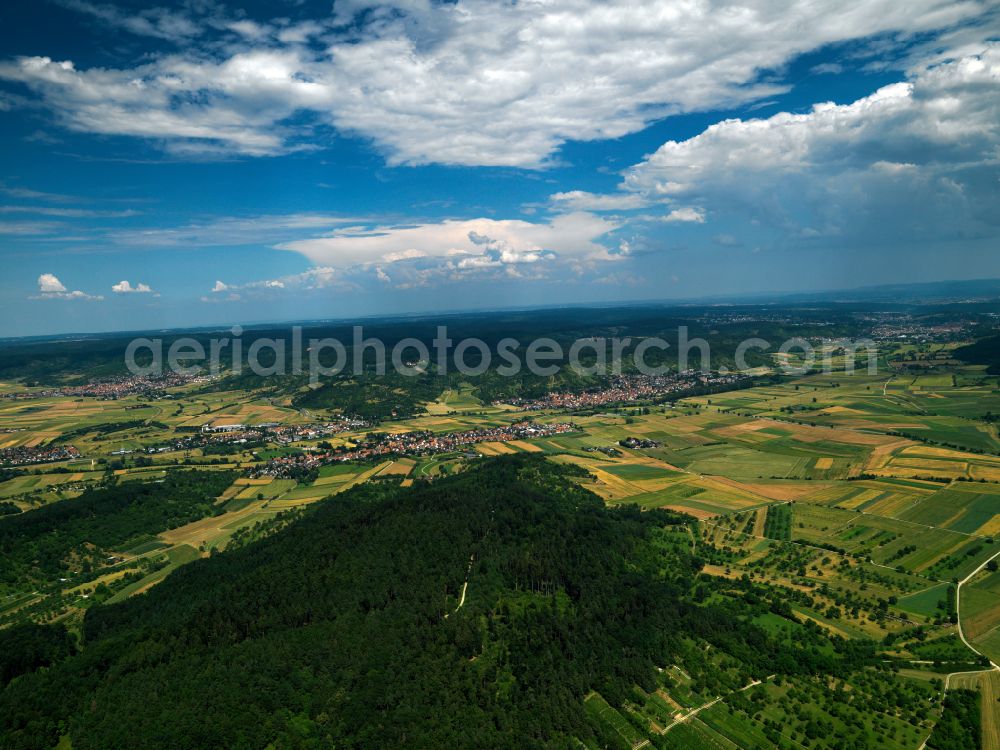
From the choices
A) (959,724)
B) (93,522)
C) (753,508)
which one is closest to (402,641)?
(959,724)

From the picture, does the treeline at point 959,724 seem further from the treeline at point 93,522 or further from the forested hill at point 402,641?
the treeline at point 93,522

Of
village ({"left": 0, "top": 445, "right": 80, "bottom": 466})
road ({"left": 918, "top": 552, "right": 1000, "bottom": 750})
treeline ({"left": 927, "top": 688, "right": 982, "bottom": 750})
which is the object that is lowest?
treeline ({"left": 927, "top": 688, "right": 982, "bottom": 750})

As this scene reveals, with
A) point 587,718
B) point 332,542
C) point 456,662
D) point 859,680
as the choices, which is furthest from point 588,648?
point 332,542

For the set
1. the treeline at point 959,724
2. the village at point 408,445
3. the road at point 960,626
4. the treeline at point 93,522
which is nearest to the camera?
the treeline at point 959,724

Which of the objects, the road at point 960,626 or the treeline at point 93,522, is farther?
the treeline at point 93,522

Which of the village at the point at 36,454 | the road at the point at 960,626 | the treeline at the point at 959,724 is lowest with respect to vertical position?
the treeline at the point at 959,724

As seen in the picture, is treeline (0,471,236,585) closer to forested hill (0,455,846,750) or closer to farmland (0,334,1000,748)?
farmland (0,334,1000,748)

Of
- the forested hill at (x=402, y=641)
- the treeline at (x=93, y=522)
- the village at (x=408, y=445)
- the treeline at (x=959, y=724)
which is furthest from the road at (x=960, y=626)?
the treeline at (x=93, y=522)

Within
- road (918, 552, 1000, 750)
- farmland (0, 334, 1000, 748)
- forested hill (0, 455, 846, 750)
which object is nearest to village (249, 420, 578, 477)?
farmland (0, 334, 1000, 748)

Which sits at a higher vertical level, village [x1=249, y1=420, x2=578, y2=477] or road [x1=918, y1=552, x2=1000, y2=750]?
village [x1=249, y1=420, x2=578, y2=477]
